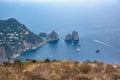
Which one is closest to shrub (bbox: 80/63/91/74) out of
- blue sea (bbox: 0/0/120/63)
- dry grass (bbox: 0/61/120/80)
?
dry grass (bbox: 0/61/120/80)

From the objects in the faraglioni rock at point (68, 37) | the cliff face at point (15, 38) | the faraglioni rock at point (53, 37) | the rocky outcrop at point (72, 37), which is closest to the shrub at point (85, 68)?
the cliff face at point (15, 38)

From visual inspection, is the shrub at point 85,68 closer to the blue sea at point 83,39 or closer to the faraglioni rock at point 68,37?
the blue sea at point 83,39

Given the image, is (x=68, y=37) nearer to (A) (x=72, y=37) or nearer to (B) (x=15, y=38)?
(A) (x=72, y=37)

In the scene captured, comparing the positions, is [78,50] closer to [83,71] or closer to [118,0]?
[83,71]

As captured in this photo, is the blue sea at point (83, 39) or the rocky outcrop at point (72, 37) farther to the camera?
the rocky outcrop at point (72, 37)

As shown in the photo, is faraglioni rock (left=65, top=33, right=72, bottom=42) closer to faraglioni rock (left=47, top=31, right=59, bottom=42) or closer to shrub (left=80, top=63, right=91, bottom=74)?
faraglioni rock (left=47, top=31, right=59, bottom=42)

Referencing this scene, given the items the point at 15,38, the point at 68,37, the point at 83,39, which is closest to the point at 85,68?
the point at 83,39

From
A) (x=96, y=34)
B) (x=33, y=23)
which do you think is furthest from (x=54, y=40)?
(x=33, y=23)
